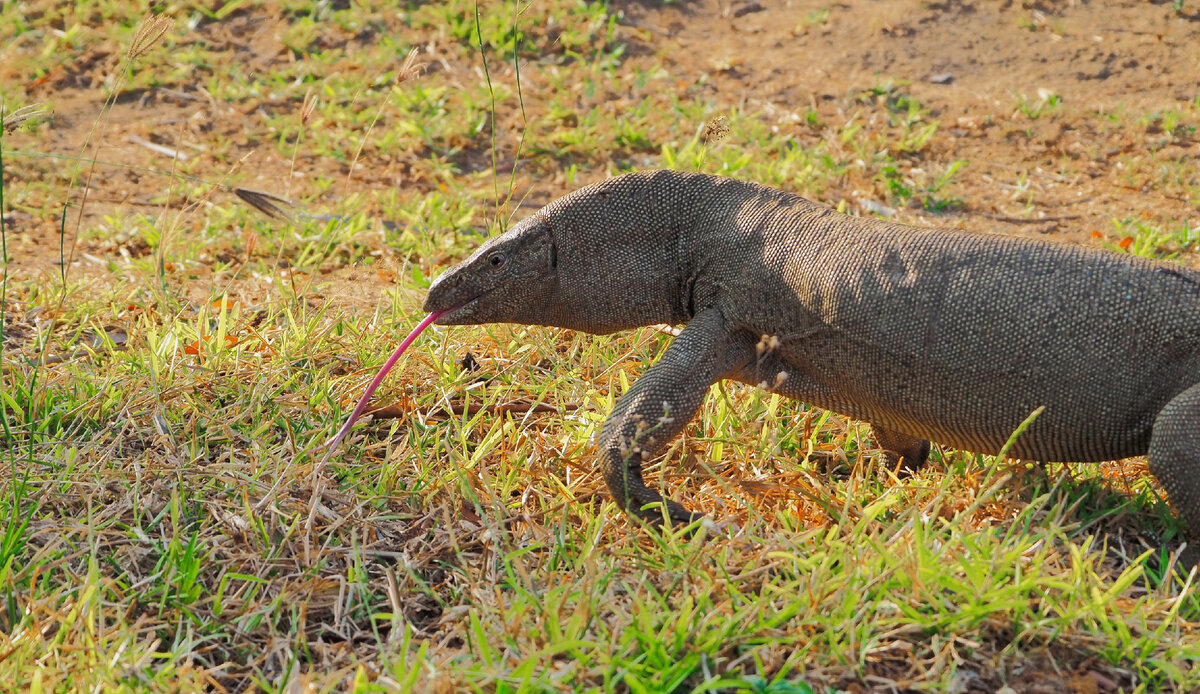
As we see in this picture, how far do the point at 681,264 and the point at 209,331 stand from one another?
2.09 metres

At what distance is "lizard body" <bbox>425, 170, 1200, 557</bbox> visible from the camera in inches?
118

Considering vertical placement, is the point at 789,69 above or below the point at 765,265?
below

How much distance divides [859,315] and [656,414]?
2.16 ft

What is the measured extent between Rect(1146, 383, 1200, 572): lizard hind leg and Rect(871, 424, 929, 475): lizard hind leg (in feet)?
2.85

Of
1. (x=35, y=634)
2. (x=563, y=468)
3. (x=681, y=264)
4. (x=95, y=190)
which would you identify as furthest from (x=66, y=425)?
(x=95, y=190)

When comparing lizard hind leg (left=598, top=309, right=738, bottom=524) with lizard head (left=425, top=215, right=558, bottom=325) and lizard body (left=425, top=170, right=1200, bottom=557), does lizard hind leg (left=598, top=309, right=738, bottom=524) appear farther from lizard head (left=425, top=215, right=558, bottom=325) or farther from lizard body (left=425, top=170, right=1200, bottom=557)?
lizard head (left=425, top=215, right=558, bottom=325)

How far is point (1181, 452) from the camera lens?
2.88 metres

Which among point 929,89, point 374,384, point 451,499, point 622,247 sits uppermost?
point 622,247

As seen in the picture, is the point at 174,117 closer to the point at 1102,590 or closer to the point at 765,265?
the point at 765,265

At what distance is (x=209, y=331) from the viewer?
14.7 ft

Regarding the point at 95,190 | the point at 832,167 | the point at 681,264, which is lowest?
the point at 95,190

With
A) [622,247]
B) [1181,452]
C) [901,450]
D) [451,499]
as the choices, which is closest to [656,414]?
[622,247]

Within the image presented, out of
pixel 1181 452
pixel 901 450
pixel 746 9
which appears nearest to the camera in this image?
pixel 1181 452

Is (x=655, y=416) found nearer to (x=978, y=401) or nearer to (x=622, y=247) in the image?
(x=622, y=247)
